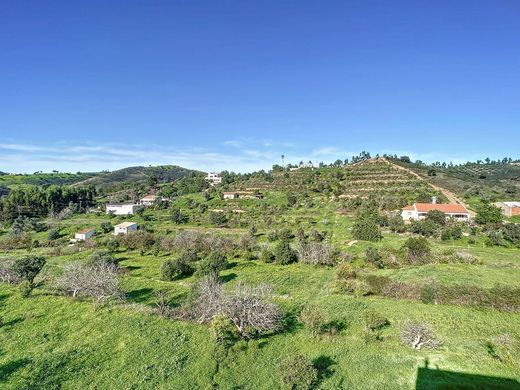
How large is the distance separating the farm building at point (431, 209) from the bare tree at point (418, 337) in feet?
155

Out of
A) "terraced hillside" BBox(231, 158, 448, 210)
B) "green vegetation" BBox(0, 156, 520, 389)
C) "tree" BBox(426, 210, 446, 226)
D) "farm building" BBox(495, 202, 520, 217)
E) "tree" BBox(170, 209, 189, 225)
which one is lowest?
"green vegetation" BBox(0, 156, 520, 389)

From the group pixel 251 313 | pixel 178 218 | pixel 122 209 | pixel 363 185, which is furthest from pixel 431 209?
pixel 122 209

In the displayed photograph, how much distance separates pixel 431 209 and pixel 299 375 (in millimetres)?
58433

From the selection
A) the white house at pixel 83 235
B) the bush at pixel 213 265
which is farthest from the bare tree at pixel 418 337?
the white house at pixel 83 235

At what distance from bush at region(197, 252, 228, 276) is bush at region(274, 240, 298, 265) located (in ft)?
24.3

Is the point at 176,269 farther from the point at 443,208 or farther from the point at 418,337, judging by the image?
the point at 443,208

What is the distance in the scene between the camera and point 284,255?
143ft

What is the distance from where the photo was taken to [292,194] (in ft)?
287

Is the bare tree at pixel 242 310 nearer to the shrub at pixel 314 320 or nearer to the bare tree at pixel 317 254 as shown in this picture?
the shrub at pixel 314 320

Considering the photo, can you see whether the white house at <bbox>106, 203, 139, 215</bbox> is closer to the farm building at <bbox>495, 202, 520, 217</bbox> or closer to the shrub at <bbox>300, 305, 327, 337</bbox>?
the shrub at <bbox>300, 305, 327, 337</bbox>

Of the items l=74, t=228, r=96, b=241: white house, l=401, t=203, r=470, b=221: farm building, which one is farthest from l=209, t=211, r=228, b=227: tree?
l=401, t=203, r=470, b=221: farm building

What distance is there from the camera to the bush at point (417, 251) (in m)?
40.7

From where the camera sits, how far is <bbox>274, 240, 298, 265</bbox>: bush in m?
43.6

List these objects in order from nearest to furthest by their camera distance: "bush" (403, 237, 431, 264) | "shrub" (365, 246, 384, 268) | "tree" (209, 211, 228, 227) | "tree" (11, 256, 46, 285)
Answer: "tree" (11, 256, 46, 285), "shrub" (365, 246, 384, 268), "bush" (403, 237, 431, 264), "tree" (209, 211, 228, 227)
